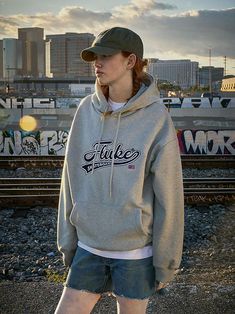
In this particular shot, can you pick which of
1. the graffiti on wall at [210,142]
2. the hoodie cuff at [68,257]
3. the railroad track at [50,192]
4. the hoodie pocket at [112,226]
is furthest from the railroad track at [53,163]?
the hoodie pocket at [112,226]

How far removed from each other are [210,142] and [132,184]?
16152 mm

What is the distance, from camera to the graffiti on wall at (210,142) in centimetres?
1795

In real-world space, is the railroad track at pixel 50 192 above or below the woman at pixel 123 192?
below

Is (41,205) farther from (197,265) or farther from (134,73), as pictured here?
(134,73)

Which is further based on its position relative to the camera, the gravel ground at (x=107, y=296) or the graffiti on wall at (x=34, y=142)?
the graffiti on wall at (x=34, y=142)

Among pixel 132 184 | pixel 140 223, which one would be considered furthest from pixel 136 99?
pixel 140 223

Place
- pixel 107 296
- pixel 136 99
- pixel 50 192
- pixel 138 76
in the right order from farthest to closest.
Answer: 1. pixel 50 192
2. pixel 107 296
3. pixel 138 76
4. pixel 136 99

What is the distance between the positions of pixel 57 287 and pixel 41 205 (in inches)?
185

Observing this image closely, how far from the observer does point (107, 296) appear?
3.94 m

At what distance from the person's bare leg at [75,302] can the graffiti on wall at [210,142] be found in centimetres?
1599

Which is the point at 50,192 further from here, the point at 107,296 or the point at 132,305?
the point at 132,305

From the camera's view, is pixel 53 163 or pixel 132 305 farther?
pixel 53 163

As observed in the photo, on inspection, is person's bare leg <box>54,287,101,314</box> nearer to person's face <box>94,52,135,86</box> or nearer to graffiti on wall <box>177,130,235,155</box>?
person's face <box>94,52,135,86</box>

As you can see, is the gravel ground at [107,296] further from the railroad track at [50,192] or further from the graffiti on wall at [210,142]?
the graffiti on wall at [210,142]
